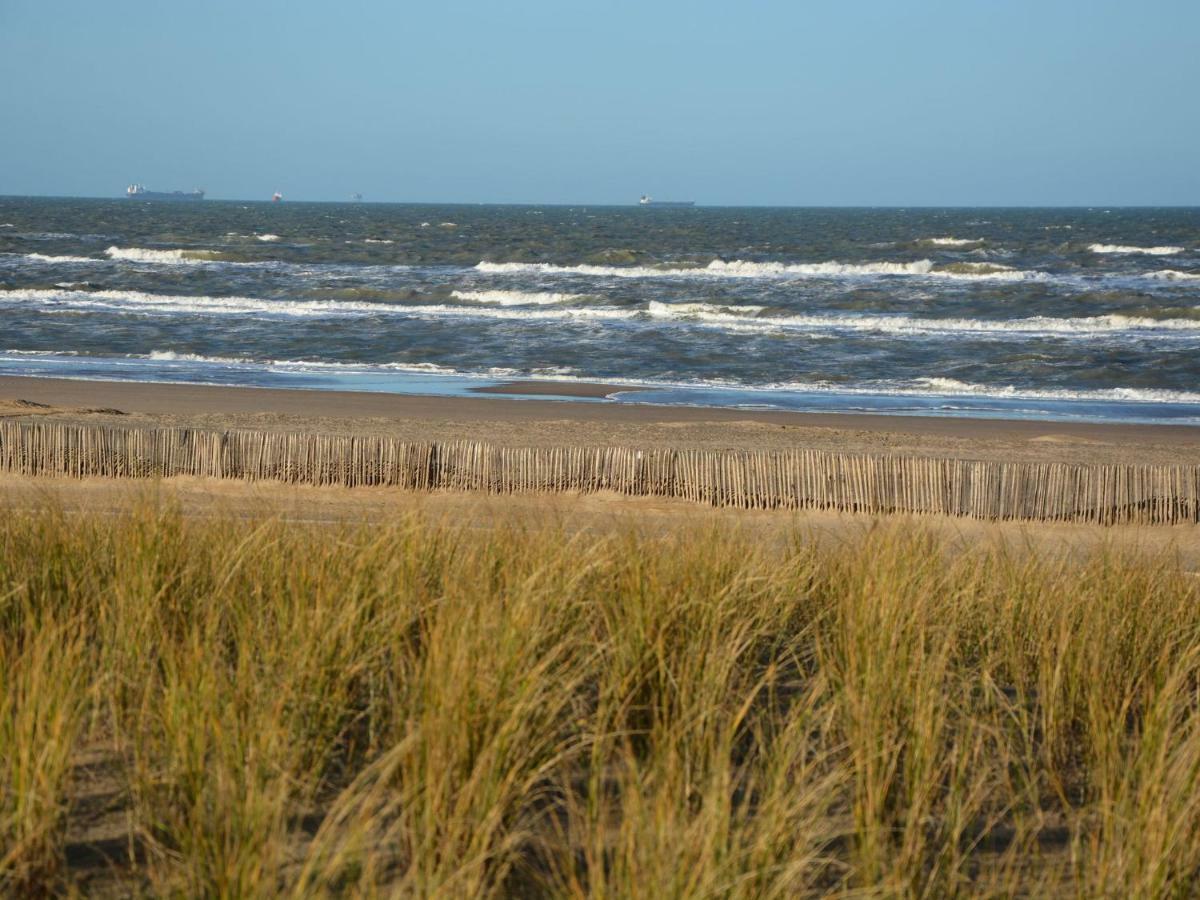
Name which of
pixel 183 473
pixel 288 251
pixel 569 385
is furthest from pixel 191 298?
pixel 183 473

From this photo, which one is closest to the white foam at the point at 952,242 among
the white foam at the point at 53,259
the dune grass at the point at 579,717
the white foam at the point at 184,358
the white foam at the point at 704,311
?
the white foam at the point at 704,311

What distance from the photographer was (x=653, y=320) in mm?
31000

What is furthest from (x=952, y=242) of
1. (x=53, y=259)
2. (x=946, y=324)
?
(x=53, y=259)

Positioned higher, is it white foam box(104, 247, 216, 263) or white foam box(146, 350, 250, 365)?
white foam box(104, 247, 216, 263)

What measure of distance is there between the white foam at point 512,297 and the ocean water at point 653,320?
0.16 m

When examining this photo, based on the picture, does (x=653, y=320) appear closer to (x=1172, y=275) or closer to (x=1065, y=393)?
(x=1065, y=393)

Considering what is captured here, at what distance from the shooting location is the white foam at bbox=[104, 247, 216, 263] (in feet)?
165

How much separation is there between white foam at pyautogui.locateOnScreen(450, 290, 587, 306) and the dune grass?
3047 cm

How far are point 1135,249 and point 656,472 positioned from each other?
54420mm

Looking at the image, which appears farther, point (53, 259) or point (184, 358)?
point (53, 259)

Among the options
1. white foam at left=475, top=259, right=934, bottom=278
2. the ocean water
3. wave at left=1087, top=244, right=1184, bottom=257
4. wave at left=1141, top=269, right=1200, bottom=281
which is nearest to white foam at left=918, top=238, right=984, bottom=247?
the ocean water

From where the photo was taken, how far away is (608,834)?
11.6 feet

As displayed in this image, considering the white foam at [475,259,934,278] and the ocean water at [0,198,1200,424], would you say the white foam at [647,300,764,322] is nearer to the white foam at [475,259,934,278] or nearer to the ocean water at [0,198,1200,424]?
the ocean water at [0,198,1200,424]

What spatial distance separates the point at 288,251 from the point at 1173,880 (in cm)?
5494
